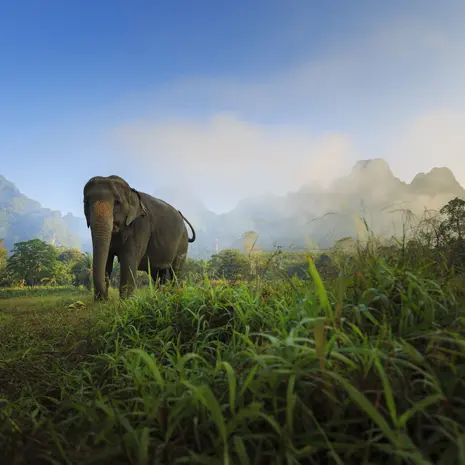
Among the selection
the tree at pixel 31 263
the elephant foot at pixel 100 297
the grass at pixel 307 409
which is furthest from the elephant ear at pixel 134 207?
the tree at pixel 31 263

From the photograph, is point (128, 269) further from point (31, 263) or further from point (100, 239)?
point (31, 263)

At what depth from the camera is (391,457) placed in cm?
101

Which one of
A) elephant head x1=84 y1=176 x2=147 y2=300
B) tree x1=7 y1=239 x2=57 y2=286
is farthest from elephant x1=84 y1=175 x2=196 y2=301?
tree x1=7 y1=239 x2=57 y2=286

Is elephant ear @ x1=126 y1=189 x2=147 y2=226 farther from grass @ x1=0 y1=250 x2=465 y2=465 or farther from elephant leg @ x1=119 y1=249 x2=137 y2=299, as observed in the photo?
grass @ x1=0 y1=250 x2=465 y2=465

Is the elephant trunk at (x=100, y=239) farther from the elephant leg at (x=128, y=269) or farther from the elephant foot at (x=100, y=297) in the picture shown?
the elephant leg at (x=128, y=269)

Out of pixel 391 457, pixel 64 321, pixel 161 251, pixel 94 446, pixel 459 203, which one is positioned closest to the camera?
pixel 391 457

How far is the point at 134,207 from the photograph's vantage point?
6059mm

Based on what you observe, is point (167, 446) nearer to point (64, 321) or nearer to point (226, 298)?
point (226, 298)

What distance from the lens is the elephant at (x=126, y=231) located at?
17.8ft

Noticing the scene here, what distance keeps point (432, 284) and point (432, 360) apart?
686 mm

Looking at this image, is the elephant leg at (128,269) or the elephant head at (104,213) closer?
the elephant head at (104,213)

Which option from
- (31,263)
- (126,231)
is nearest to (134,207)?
(126,231)

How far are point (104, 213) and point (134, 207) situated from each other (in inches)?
27.5

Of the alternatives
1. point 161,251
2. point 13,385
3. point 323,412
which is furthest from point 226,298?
point 161,251
